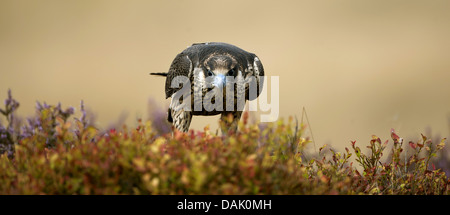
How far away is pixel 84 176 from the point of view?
300cm

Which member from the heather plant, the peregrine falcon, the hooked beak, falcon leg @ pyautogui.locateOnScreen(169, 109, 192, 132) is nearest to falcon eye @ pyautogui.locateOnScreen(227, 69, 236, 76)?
the peregrine falcon

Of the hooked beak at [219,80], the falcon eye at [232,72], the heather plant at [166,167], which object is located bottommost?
the heather plant at [166,167]

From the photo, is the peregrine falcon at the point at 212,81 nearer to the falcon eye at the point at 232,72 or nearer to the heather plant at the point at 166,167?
the falcon eye at the point at 232,72

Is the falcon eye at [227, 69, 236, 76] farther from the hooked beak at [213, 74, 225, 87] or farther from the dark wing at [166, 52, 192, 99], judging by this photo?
the dark wing at [166, 52, 192, 99]

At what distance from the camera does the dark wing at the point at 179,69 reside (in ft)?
18.0

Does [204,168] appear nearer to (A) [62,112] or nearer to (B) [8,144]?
(A) [62,112]

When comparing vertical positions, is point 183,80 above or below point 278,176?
above

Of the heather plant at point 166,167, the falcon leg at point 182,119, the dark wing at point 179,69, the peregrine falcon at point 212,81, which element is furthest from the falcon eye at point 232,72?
the heather plant at point 166,167

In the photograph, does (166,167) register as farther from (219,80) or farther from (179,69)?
(179,69)

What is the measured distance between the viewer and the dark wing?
18.0ft

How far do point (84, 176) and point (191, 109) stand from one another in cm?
271

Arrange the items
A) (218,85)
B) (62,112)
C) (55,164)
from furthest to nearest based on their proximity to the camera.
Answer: (62,112) → (218,85) → (55,164)
